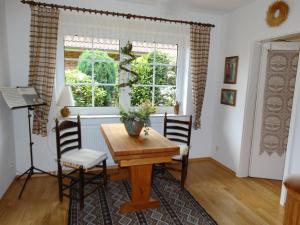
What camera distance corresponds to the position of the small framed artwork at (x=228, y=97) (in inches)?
137

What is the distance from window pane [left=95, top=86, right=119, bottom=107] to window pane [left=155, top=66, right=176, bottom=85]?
0.73 meters

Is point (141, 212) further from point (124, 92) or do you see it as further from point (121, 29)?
point (121, 29)

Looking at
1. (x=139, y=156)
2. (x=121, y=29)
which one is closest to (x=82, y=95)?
(x=121, y=29)

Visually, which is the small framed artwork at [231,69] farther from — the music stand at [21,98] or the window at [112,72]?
the music stand at [21,98]

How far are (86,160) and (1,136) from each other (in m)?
1.05

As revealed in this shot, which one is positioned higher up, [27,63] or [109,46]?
Result: [109,46]

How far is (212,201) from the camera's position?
270 centimetres

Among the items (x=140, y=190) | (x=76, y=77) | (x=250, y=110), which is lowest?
(x=140, y=190)

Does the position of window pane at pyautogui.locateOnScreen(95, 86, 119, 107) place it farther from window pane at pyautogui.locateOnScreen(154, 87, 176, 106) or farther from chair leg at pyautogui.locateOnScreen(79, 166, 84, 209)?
chair leg at pyautogui.locateOnScreen(79, 166, 84, 209)

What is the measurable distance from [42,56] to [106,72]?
0.91m

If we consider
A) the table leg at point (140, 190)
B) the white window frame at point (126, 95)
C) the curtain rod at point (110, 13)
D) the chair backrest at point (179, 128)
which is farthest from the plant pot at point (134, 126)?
the curtain rod at point (110, 13)

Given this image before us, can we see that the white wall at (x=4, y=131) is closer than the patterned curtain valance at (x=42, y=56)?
Yes

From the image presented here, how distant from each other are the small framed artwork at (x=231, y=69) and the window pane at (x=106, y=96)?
5.86 ft

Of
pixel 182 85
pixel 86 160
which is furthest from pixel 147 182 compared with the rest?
pixel 182 85
